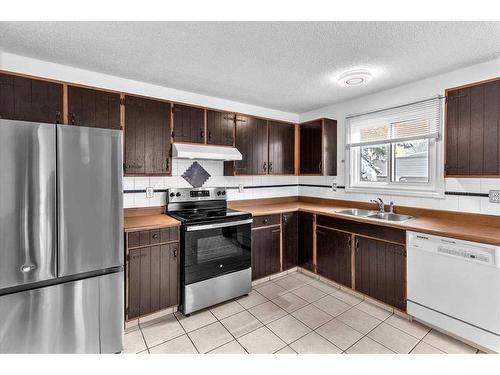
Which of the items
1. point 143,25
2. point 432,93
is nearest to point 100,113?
point 143,25

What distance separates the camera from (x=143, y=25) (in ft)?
5.65

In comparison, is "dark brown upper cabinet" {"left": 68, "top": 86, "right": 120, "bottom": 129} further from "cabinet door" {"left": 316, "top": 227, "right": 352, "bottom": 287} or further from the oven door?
"cabinet door" {"left": 316, "top": 227, "right": 352, "bottom": 287}

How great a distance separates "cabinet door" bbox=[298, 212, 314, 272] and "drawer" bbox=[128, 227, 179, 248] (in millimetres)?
1753

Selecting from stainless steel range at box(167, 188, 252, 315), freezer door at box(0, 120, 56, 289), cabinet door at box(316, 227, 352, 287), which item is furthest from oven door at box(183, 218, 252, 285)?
freezer door at box(0, 120, 56, 289)

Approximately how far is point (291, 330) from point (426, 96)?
2.80m

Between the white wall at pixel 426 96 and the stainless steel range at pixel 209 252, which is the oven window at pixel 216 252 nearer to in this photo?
the stainless steel range at pixel 209 252

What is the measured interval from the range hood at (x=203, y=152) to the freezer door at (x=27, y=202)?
1176 mm

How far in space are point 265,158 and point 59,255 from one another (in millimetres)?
2570

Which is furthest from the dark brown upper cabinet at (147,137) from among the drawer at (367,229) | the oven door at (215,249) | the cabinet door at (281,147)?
the drawer at (367,229)

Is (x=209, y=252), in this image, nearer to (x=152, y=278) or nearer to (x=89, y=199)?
(x=152, y=278)

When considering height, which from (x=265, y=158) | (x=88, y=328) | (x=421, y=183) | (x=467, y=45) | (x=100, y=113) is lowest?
(x=88, y=328)

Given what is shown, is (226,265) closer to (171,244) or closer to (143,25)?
(171,244)
